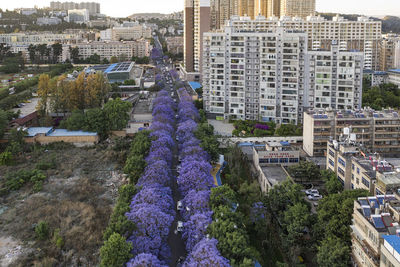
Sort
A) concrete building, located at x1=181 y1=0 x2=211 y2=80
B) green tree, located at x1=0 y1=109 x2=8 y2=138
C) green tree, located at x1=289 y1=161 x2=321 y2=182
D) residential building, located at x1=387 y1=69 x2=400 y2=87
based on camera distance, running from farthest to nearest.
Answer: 1. concrete building, located at x1=181 y1=0 x2=211 y2=80
2. residential building, located at x1=387 y1=69 x2=400 y2=87
3. green tree, located at x1=0 y1=109 x2=8 y2=138
4. green tree, located at x1=289 y1=161 x2=321 y2=182

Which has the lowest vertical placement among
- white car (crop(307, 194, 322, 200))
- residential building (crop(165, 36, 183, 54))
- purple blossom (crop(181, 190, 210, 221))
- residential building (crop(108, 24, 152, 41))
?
white car (crop(307, 194, 322, 200))

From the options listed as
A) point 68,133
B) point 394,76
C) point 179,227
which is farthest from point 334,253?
point 394,76

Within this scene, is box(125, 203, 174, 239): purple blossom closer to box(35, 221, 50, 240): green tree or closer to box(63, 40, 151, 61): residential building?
box(35, 221, 50, 240): green tree

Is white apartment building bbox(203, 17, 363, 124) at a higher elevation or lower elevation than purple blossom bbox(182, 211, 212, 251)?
higher

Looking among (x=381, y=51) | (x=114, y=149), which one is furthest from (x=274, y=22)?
(x=114, y=149)

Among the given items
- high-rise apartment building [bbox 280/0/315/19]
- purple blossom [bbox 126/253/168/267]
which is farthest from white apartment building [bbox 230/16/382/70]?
purple blossom [bbox 126/253/168/267]

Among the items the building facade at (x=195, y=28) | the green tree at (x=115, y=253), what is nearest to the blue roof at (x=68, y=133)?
the green tree at (x=115, y=253)

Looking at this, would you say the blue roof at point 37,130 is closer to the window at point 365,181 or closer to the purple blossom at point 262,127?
the purple blossom at point 262,127
